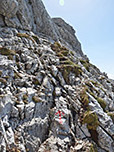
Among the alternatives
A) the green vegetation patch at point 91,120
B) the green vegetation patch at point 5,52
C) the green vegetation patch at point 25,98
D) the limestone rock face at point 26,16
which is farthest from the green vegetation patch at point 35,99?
the limestone rock face at point 26,16

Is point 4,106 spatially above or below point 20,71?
below

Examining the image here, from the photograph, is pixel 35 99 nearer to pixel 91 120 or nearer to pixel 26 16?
pixel 91 120

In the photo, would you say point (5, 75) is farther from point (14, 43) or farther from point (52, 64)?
point (14, 43)

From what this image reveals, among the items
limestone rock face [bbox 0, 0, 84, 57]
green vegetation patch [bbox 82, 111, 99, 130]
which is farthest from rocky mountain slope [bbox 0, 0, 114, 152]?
limestone rock face [bbox 0, 0, 84, 57]

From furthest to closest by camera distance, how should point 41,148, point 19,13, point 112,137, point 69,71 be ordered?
point 19,13, point 69,71, point 112,137, point 41,148

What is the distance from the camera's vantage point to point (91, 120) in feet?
49.4

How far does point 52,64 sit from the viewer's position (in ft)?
81.3

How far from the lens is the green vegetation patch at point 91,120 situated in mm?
14602

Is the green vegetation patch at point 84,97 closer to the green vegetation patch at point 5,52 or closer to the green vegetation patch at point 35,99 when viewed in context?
the green vegetation patch at point 35,99

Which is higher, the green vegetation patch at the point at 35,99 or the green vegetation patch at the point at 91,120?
the green vegetation patch at the point at 35,99

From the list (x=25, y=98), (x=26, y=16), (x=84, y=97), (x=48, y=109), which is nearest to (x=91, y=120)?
(x=84, y=97)

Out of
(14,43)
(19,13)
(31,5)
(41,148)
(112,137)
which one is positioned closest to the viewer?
(41,148)

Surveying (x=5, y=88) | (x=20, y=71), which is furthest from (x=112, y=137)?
(x=20, y=71)

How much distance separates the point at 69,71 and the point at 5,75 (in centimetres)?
1305
